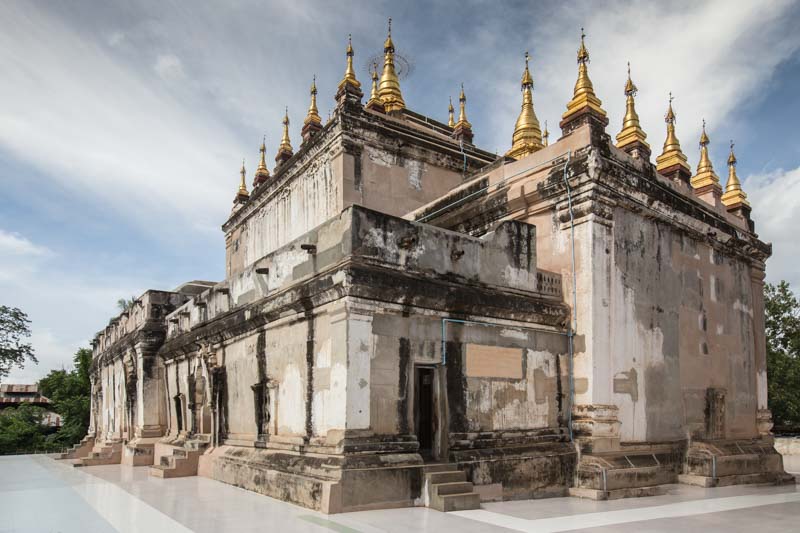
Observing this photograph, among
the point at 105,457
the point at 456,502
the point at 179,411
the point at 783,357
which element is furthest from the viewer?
the point at 783,357

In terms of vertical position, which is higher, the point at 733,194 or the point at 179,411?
the point at 733,194

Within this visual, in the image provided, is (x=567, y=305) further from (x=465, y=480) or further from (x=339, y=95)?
(x=339, y=95)

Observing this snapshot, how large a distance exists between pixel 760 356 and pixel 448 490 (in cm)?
1249

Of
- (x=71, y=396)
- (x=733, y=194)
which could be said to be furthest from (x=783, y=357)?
(x=71, y=396)

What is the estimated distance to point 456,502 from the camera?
1032 centimetres

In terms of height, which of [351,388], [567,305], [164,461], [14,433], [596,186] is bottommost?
[14,433]

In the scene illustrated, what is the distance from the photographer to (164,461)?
16172 millimetres

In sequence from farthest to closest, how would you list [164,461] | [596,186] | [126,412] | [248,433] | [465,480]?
[126,412], [164,461], [248,433], [596,186], [465,480]

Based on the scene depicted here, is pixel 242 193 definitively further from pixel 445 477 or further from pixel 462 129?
pixel 445 477

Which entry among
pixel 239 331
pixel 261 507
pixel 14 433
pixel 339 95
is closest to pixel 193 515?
pixel 261 507

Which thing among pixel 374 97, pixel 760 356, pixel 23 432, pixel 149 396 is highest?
pixel 374 97

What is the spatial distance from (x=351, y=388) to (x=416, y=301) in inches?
73.8

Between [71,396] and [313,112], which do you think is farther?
[71,396]

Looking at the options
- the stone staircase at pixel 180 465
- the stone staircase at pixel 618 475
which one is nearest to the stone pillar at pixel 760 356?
the stone staircase at pixel 618 475
